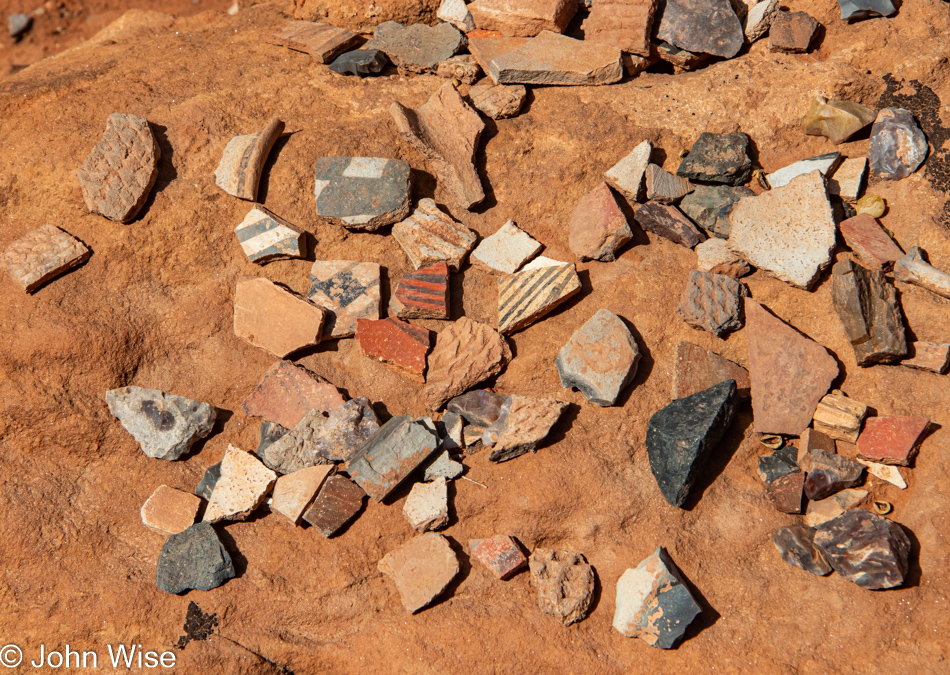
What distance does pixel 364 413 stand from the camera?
8.11 ft

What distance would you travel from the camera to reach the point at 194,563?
7.59 ft

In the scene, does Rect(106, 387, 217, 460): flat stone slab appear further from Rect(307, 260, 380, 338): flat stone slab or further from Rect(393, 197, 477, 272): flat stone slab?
Rect(393, 197, 477, 272): flat stone slab

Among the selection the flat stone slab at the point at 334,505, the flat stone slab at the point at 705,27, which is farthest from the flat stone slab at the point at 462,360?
the flat stone slab at the point at 705,27

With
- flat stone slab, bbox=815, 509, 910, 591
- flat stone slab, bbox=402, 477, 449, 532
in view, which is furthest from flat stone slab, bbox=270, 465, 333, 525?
flat stone slab, bbox=815, 509, 910, 591

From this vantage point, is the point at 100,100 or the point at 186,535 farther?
the point at 100,100

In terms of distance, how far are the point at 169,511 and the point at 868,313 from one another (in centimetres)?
289

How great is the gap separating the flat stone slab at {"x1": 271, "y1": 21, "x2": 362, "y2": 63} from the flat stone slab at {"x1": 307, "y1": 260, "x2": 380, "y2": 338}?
48.1 inches

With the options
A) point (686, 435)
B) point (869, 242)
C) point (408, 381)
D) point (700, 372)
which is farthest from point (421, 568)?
point (869, 242)

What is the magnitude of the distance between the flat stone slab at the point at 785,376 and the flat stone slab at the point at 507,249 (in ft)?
3.35

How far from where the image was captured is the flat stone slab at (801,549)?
2.28 metres

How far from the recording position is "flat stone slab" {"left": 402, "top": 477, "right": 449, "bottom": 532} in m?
2.36

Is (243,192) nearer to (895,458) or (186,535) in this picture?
(186,535)

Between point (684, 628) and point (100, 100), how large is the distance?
3399 millimetres

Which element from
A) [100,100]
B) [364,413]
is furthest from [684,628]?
[100,100]
